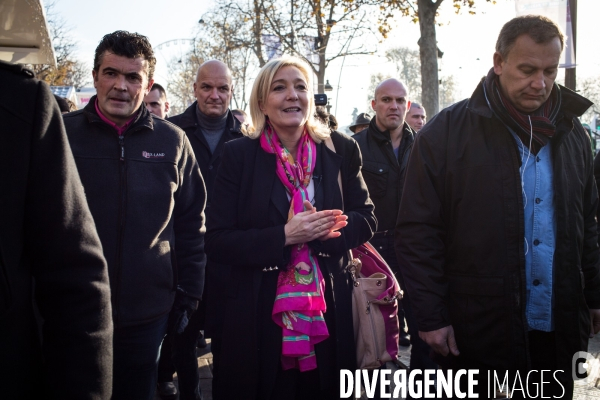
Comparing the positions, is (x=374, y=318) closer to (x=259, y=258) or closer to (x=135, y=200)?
(x=259, y=258)

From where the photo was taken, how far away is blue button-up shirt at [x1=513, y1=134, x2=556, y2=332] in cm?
252

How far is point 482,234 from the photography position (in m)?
2.51

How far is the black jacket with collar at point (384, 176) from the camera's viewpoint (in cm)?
473

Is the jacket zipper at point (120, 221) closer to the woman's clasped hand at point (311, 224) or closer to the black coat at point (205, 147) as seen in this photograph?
the woman's clasped hand at point (311, 224)

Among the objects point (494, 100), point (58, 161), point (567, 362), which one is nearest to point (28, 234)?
point (58, 161)

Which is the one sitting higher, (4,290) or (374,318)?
(4,290)

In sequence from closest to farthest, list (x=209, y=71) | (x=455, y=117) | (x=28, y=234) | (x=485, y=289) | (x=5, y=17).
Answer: (x=28, y=234), (x=5, y=17), (x=485, y=289), (x=455, y=117), (x=209, y=71)

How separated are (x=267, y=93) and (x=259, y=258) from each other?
2.98 ft

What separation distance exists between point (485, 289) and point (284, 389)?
3.53 ft

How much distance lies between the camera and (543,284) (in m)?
2.52

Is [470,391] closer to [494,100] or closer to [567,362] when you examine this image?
[567,362]

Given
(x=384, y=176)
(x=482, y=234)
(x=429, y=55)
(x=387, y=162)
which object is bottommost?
(x=482, y=234)

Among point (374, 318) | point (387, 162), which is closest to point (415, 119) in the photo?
point (387, 162)

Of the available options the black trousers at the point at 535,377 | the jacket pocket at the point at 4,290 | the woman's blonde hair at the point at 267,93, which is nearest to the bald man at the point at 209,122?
the woman's blonde hair at the point at 267,93
